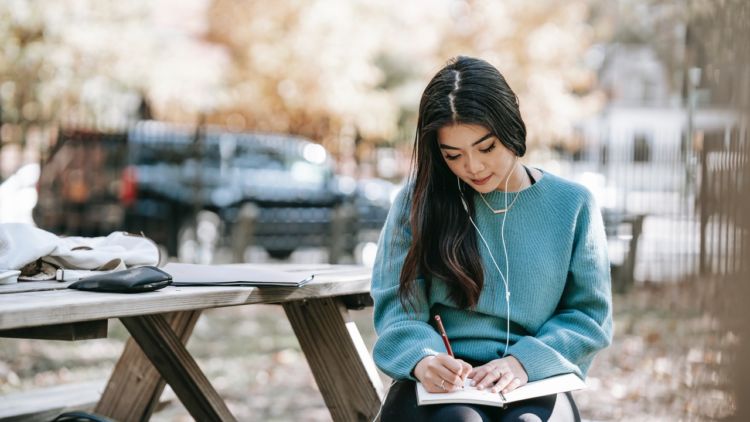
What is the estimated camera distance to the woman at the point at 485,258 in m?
2.53

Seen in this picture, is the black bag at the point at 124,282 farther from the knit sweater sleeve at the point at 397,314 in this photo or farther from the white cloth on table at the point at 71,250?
the knit sweater sleeve at the point at 397,314

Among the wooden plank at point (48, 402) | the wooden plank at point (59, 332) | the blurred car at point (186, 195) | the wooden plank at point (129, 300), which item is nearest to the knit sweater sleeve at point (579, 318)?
the wooden plank at point (129, 300)

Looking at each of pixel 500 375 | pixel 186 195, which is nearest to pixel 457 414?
pixel 500 375

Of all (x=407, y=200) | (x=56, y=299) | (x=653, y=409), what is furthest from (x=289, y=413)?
(x=56, y=299)

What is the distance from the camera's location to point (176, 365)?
3035 mm

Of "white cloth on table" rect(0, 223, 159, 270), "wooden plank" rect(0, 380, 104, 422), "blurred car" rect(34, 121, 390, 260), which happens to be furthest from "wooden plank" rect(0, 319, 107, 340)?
"blurred car" rect(34, 121, 390, 260)

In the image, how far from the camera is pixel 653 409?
5.23 m

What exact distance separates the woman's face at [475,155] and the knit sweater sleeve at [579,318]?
0.27m

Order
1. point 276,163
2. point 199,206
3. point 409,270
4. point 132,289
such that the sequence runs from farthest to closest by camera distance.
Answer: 1. point 276,163
2. point 199,206
3. point 409,270
4. point 132,289

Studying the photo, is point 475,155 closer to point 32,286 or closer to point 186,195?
point 32,286

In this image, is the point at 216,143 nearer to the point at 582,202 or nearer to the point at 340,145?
the point at 340,145

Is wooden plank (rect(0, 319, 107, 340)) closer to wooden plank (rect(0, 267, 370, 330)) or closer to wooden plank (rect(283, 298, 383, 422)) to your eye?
wooden plank (rect(0, 267, 370, 330))

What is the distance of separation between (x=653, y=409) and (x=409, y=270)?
10.3 feet

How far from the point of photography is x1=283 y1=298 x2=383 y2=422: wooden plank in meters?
3.11
